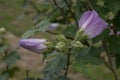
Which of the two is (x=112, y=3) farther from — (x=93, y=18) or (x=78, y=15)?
(x=93, y=18)

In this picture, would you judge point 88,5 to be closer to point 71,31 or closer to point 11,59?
point 71,31

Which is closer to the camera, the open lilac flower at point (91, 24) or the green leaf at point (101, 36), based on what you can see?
the open lilac flower at point (91, 24)

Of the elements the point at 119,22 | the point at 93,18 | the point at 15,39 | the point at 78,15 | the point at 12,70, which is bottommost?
the point at 15,39

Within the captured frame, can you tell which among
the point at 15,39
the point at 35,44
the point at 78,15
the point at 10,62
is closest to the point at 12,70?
the point at 10,62

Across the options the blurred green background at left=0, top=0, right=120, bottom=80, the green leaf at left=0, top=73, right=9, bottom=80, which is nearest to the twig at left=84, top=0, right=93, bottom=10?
the green leaf at left=0, top=73, right=9, bottom=80

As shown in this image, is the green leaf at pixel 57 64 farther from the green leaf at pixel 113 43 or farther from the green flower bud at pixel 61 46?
the green leaf at pixel 113 43

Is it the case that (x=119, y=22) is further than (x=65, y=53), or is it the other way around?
(x=119, y=22)

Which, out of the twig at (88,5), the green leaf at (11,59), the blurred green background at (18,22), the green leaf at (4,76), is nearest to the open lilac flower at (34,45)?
the twig at (88,5)

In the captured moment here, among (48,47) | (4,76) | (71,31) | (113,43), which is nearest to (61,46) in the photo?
(48,47)
